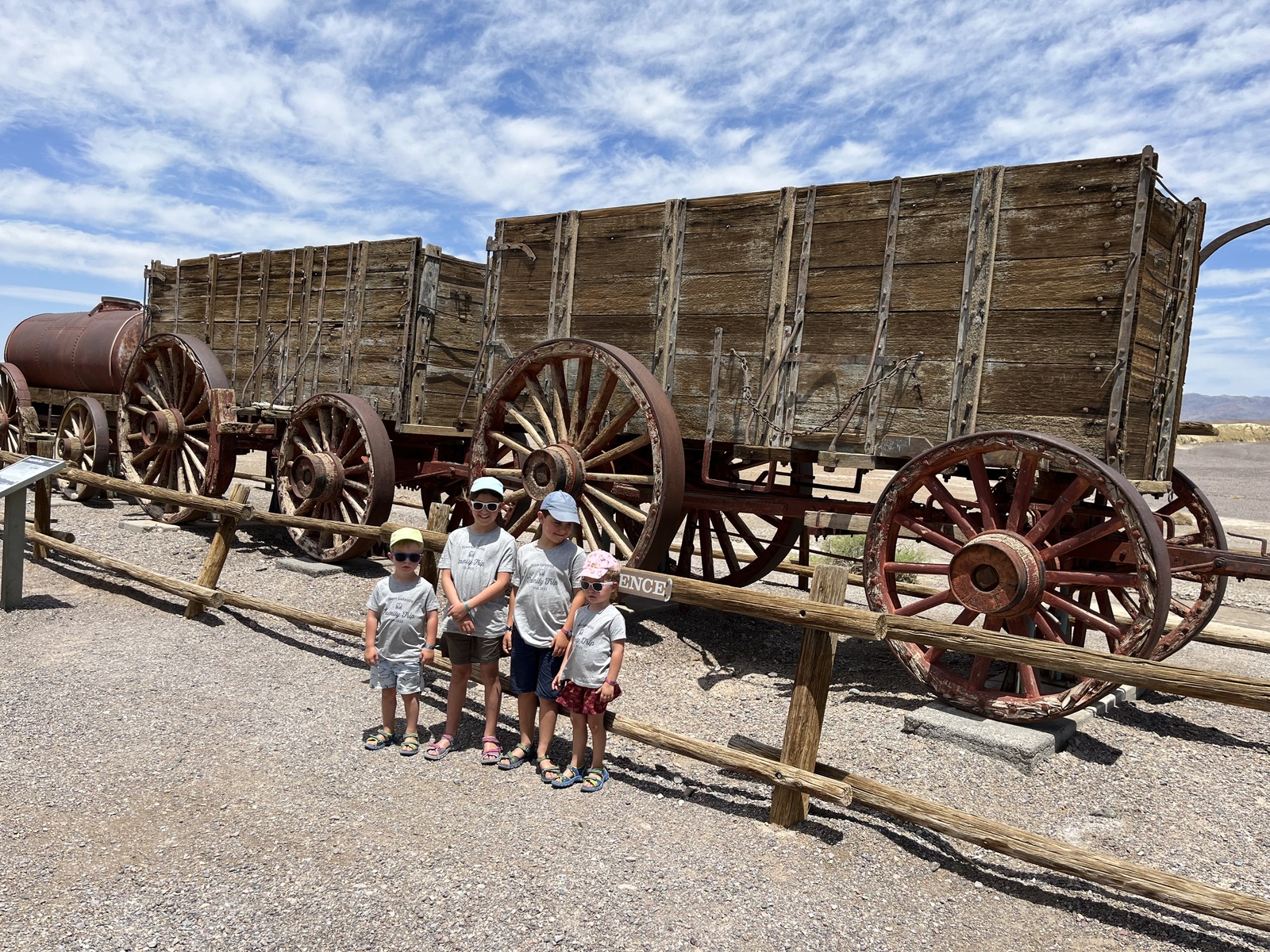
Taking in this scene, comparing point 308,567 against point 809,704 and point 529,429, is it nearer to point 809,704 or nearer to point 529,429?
point 529,429

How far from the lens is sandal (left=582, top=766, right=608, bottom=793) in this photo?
3.85 metres

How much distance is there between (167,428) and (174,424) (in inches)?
3.0

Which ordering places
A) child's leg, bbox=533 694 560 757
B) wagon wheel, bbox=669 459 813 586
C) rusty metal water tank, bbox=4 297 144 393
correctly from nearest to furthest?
child's leg, bbox=533 694 560 757
wagon wheel, bbox=669 459 813 586
rusty metal water tank, bbox=4 297 144 393

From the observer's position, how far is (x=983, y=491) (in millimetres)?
4707

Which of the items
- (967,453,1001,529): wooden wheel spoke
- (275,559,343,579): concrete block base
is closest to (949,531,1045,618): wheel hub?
(967,453,1001,529): wooden wheel spoke

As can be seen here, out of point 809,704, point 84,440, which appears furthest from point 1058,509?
point 84,440

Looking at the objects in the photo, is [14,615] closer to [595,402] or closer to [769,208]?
[595,402]

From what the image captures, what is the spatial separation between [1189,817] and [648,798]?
2.32 metres

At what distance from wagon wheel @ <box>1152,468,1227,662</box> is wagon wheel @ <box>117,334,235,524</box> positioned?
8.18 meters

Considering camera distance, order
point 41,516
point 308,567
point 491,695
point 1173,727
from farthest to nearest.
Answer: point 308,567, point 41,516, point 1173,727, point 491,695

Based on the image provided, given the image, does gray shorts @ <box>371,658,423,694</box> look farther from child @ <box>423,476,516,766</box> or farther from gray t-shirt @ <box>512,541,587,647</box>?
gray t-shirt @ <box>512,541,587,647</box>

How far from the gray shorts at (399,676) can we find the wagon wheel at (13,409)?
35.0ft

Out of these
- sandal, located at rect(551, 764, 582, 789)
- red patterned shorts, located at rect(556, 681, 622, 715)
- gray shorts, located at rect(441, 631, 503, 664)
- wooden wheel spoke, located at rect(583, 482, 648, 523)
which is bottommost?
sandal, located at rect(551, 764, 582, 789)

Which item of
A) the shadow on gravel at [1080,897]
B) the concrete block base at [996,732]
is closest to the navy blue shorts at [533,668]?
the shadow on gravel at [1080,897]
